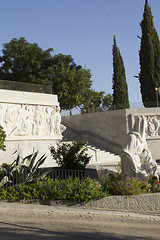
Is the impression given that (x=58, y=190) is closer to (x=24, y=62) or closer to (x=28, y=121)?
(x=28, y=121)

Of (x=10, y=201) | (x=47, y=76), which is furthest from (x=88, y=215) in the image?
(x=47, y=76)

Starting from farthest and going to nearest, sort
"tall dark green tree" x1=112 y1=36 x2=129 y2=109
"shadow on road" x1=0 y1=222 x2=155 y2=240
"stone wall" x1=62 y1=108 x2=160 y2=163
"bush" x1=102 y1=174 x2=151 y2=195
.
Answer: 1. "tall dark green tree" x1=112 y1=36 x2=129 y2=109
2. "stone wall" x1=62 y1=108 x2=160 y2=163
3. "bush" x1=102 y1=174 x2=151 y2=195
4. "shadow on road" x1=0 y1=222 x2=155 y2=240

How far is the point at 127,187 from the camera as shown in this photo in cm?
992

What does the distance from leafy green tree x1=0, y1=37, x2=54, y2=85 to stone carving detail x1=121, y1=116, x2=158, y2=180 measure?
23147mm

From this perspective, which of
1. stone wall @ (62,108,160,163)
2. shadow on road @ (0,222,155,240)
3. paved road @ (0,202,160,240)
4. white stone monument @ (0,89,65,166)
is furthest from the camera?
stone wall @ (62,108,160,163)

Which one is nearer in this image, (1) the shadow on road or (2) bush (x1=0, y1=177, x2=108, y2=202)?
(1) the shadow on road

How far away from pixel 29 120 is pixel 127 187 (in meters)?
10.8

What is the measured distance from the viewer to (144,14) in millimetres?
34062

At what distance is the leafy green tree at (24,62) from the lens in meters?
33.8

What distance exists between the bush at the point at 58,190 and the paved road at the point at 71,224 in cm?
42

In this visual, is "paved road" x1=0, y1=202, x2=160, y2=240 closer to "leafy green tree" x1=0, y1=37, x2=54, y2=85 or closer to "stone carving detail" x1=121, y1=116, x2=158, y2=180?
"stone carving detail" x1=121, y1=116, x2=158, y2=180

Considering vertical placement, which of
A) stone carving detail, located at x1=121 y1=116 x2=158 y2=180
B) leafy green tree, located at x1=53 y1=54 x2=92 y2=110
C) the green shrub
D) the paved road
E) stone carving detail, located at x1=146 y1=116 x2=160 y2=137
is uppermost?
leafy green tree, located at x1=53 y1=54 x2=92 y2=110

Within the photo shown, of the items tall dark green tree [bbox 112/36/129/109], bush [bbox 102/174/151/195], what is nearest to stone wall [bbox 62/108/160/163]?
tall dark green tree [bbox 112/36/129/109]

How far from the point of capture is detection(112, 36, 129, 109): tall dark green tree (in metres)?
36.0
